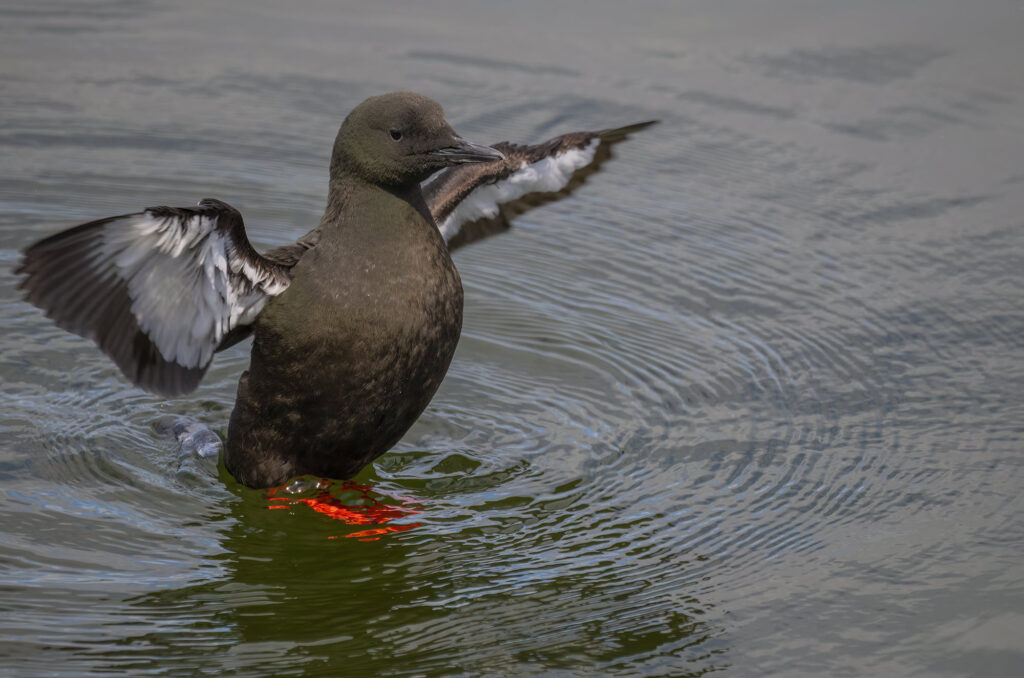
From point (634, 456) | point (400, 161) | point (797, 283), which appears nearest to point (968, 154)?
point (797, 283)

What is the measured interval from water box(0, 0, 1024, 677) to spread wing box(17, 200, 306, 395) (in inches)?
30.9

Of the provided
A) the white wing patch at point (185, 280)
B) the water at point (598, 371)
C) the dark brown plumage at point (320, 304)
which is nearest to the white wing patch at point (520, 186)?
the water at point (598, 371)

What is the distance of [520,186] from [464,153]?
1202 mm

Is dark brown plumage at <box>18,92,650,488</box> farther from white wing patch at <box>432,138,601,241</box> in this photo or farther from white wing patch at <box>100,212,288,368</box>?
white wing patch at <box>432,138,601,241</box>

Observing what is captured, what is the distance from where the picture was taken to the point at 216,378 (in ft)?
25.2

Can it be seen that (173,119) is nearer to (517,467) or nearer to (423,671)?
(517,467)

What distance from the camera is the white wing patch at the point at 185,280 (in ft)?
17.9

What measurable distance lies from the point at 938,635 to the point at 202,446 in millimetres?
3472

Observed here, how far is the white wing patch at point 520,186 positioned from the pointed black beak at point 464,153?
0.95m

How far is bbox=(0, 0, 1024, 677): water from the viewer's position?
5461mm

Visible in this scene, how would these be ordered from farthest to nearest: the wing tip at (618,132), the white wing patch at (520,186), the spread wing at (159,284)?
the white wing patch at (520,186), the wing tip at (618,132), the spread wing at (159,284)

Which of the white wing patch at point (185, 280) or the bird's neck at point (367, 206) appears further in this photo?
the bird's neck at point (367, 206)

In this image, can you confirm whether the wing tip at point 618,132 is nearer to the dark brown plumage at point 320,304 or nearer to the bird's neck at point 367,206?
the dark brown plumage at point 320,304

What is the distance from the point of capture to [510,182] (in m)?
7.26
